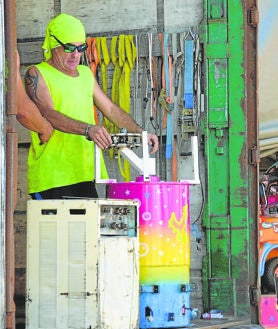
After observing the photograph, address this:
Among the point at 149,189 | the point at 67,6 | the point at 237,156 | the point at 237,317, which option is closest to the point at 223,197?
the point at 237,156

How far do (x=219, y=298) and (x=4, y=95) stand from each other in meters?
2.52

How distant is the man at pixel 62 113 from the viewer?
628 centimetres

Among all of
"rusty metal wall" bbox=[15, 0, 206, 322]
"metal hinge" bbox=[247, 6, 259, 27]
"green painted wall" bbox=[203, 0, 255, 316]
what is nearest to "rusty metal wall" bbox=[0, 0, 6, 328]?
"rusty metal wall" bbox=[15, 0, 206, 322]

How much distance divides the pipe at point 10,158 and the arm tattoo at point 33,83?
85cm

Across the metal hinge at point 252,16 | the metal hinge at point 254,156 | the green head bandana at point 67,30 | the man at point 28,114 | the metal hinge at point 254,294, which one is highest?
the metal hinge at point 252,16

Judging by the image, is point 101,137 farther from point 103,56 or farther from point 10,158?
point 103,56

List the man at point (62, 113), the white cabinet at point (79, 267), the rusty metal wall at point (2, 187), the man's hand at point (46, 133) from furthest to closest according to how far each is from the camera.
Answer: the man at point (62, 113)
the man's hand at point (46, 133)
the white cabinet at point (79, 267)
the rusty metal wall at point (2, 187)

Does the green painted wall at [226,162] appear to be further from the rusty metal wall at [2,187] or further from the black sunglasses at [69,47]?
the rusty metal wall at [2,187]

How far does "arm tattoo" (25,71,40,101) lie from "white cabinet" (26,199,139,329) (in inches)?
37.7

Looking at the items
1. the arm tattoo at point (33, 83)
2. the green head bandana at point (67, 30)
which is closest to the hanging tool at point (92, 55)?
the green head bandana at point (67, 30)

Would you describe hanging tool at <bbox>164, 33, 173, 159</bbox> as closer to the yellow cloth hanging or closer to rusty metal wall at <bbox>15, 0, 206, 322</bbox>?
rusty metal wall at <bbox>15, 0, 206, 322</bbox>

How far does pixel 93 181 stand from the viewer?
6.39 metres

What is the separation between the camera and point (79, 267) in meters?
5.48

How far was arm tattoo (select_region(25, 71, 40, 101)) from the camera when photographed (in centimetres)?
630
